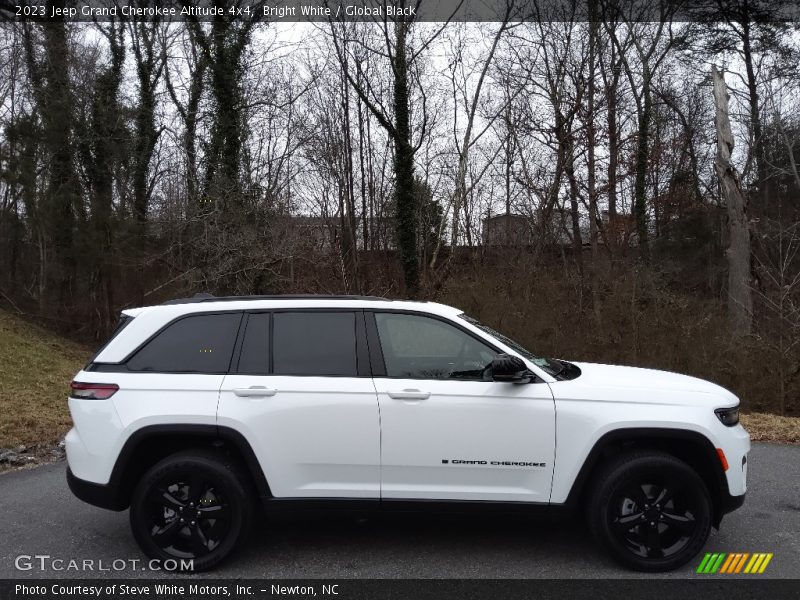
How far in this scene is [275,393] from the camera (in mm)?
4082

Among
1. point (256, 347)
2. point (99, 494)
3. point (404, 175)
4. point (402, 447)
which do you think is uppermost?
point (404, 175)

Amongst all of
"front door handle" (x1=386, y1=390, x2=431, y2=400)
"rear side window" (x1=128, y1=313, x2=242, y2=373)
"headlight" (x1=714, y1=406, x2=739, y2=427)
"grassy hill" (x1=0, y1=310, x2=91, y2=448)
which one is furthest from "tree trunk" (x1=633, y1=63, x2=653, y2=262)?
"rear side window" (x1=128, y1=313, x2=242, y2=373)

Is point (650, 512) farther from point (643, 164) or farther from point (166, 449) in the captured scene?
point (643, 164)

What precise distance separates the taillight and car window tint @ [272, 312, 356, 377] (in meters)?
1.07

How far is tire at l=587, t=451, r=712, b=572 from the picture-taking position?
13.0 ft

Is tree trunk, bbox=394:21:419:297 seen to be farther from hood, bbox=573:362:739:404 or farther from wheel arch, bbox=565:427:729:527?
wheel arch, bbox=565:427:729:527

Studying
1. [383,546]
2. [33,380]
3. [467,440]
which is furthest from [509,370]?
[33,380]

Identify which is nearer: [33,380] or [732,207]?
[33,380]

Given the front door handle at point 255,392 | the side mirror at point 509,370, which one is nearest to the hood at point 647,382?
the side mirror at point 509,370

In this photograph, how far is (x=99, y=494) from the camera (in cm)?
411

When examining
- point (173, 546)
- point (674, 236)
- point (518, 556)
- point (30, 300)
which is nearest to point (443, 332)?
point (518, 556)

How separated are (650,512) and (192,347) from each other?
3201mm

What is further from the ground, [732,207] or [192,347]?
[732,207]

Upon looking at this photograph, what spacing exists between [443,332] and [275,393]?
120 cm
